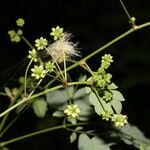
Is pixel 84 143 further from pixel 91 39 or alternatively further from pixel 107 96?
pixel 91 39

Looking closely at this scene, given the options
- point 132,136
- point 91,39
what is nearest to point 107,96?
point 132,136

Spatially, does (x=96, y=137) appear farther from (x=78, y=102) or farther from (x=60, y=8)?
(x=60, y=8)

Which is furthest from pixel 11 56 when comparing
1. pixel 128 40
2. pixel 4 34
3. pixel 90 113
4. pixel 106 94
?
pixel 106 94

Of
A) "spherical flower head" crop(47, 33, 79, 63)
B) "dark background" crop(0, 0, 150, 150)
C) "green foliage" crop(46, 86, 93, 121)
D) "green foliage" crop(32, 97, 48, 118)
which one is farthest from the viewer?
"dark background" crop(0, 0, 150, 150)

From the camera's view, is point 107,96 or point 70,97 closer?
point 107,96

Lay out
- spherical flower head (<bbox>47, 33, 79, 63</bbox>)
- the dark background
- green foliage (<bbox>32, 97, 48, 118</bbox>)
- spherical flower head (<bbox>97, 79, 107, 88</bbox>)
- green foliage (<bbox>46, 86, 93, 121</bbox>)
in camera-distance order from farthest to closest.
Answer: the dark background, green foliage (<bbox>32, 97, 48, 118</bbox>), green foliage (<bbox>46, 86, 93, 121</bbox>), spherical flower head (<bbox>47, 33, 79, 63</bbox>), spherical flower head (<bbox>97, 79, 107, 88</bbox>)

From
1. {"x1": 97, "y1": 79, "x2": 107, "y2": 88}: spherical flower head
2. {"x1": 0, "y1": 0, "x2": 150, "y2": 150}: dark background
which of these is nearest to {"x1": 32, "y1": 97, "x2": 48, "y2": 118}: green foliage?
{"x1": 97, "y1": 79, "x2": 107, "y2": 88}: spherical flower head

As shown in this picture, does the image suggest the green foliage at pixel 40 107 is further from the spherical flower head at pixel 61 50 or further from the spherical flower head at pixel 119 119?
the spherical flower head at pixel 119 119

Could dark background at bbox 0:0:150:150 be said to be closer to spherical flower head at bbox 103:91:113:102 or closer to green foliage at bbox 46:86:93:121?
green foliage at bbox 46:86:93:121

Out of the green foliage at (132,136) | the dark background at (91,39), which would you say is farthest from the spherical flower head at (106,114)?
the dark background at (91,39)
